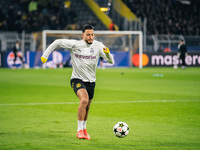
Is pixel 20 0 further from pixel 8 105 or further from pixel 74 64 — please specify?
pixel 74 64

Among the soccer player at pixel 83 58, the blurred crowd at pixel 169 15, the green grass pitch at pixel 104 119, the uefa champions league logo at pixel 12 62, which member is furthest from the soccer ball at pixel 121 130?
the blurred crowd at pixel 169 15

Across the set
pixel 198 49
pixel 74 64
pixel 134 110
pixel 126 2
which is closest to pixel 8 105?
pixel 134 110

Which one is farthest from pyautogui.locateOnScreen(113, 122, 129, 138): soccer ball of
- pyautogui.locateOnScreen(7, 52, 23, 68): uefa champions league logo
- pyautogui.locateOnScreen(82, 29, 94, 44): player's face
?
pyautogui.locateOnScreen(7, 52, 23, 68): uefa champions league logo

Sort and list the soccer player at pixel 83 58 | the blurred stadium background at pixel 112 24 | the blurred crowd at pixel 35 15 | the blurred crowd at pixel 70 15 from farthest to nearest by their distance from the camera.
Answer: the blurred crowd at pixel 70 15, the blurred crowd at pixel 35 15, the blurred stadium background at pixel 112 24, the soccer player at pixel 83 58

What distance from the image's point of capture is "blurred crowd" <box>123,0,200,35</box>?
137 feet

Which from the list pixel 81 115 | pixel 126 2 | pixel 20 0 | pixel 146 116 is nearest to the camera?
pixel 81 115

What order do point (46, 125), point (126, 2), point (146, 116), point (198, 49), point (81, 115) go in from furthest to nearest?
point (126, 2), point (198, 49), point (146, 116), point (46, 125), point (81, 115)

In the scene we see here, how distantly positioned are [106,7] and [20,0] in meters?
8.46

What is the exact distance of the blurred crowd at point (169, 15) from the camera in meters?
41.7

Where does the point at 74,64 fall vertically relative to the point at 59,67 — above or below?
above

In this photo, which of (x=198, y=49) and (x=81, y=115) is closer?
(x=81, y=115)

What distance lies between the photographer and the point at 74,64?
7.48 metres

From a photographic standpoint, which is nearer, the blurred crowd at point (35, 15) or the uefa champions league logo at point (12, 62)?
the uefa champions league logo at point (12, 62)

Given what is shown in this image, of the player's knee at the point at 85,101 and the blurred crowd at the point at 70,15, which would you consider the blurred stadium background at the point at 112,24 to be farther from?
the player's knee at the point at 85,101
